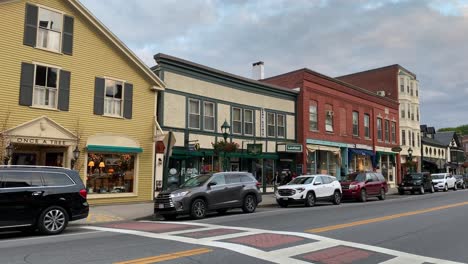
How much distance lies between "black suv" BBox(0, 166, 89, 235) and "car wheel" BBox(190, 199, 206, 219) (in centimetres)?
382

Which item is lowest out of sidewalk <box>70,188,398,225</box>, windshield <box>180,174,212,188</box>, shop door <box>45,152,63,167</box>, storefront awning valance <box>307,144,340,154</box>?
sidewalk <box>70,188,398,225</box>

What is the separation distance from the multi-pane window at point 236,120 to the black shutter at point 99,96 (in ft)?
27.4

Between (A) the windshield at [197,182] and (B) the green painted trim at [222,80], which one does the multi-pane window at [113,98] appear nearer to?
(B) the green painted trim at [222,80]

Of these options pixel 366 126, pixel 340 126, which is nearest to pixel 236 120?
pixel 340 126

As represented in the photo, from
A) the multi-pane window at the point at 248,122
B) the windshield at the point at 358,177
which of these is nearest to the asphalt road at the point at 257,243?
the windshield at the point at 358,177

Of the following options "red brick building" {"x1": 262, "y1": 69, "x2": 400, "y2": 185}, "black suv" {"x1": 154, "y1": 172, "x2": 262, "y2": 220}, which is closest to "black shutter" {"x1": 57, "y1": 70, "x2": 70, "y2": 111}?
"black suv" {"x1": 154, "y1": 172, "x2": 262, "y2": 220}

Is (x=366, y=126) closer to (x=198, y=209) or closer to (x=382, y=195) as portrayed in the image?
(x=382, y=195)

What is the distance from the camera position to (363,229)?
11.2 metres

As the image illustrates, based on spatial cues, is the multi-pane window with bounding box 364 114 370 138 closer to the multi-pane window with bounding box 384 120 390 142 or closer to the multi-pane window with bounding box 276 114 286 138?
the multi-pane window with bounding box 384 120 390 142

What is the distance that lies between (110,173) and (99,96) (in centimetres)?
355

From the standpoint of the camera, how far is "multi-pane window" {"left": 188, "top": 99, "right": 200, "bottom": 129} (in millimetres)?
22844

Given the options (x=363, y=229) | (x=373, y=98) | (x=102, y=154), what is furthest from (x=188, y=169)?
(x=373, y=98)

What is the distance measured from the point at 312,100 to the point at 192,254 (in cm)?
2458

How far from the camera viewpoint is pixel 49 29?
18000mm
